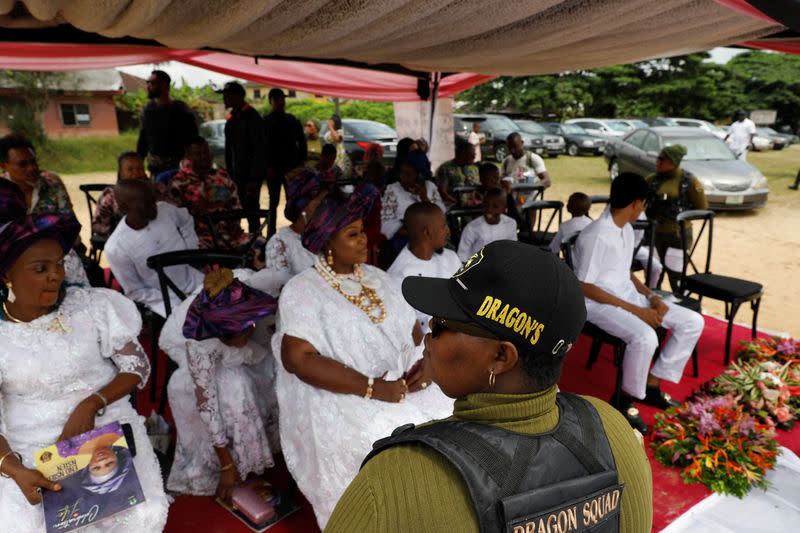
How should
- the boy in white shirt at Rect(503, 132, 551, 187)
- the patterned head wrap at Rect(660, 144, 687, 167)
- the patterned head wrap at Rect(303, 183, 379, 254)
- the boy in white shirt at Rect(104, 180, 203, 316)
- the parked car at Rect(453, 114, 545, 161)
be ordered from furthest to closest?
the parked car at Rect(453, 114, 545, 161), the boy in white shirt at Rect(503, 132, 551, 187), the patterned head wrap at Rect(660, 144, 687, 167), the boy in white shirt at Rect(104, 180, 203, 316), the patterned head wrap at Rect(303, 183, 379, 254)

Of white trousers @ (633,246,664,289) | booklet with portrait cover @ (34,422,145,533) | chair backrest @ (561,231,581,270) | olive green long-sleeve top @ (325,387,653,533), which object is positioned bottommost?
white trousers @ (633,246,664,289)

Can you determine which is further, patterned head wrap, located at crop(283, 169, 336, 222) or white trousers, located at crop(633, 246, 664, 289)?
white trousers, located at crop(633, 246, 664, 289)

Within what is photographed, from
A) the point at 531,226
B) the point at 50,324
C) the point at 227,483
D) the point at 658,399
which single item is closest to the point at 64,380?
the point at 50,324

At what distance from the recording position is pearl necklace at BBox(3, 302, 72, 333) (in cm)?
192

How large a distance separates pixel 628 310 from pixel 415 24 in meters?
2.20

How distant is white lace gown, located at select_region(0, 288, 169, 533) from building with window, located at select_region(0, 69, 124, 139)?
2338 cm

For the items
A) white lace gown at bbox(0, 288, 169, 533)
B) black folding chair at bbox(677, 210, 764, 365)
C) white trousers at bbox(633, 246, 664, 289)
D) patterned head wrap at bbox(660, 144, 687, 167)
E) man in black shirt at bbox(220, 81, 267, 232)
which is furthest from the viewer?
man in black shirt at bbox(220, 81, 267, 232)

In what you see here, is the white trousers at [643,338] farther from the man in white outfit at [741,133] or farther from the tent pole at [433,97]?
the man in white outfit at [741,133]

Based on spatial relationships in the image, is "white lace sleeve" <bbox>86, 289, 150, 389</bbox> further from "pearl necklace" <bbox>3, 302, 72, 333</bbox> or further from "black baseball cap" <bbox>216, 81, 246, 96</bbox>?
"black baseball cap" <bbox>216, 81, 246, 96</bbox>

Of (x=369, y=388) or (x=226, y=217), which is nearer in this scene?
(x=369, y=388)

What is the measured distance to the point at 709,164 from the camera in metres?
10.6

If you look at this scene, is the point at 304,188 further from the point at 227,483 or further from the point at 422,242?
the point at 227,483

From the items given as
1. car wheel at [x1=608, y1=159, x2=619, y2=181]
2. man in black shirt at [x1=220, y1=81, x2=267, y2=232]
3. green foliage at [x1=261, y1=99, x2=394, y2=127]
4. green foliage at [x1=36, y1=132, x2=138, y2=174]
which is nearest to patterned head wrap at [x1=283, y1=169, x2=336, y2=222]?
man in black shirt at [x1=220, y1=81, x2=267, y2=232]

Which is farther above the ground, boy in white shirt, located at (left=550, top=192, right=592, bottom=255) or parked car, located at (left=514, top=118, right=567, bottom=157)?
boy in white shirt, located at (left=550, top=192, right=592, bottom=255)
